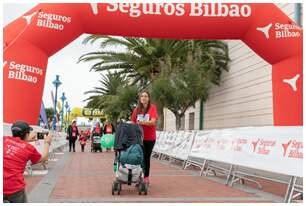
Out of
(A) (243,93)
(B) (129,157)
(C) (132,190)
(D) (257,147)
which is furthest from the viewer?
(A) (243,93)

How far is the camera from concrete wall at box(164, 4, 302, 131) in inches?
763

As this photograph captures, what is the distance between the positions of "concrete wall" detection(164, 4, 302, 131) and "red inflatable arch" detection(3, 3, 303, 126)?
211 inches

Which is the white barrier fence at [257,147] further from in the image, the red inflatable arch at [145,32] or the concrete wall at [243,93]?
the concrete wall at [243,93]

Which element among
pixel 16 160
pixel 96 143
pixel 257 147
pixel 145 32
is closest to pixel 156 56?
pixel 96 143

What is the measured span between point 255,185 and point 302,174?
2760 mm

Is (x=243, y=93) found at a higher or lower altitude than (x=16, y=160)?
higher

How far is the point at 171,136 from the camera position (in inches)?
659

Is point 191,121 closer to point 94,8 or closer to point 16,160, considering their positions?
point 94,8

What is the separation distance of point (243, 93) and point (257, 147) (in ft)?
Answer: 44.4

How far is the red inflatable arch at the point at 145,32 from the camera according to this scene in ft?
35.7

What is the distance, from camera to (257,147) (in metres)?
8.77

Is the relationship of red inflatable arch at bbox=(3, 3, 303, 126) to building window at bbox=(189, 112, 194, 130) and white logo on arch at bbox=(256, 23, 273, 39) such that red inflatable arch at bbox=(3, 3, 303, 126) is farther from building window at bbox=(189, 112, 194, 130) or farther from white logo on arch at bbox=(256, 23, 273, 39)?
building window at bbox=(189, 112, 194, 130)

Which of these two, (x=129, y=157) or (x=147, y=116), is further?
(x=147, y=116)

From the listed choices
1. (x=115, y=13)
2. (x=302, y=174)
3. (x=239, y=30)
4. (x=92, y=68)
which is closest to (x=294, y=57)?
(x=239, y=30)
